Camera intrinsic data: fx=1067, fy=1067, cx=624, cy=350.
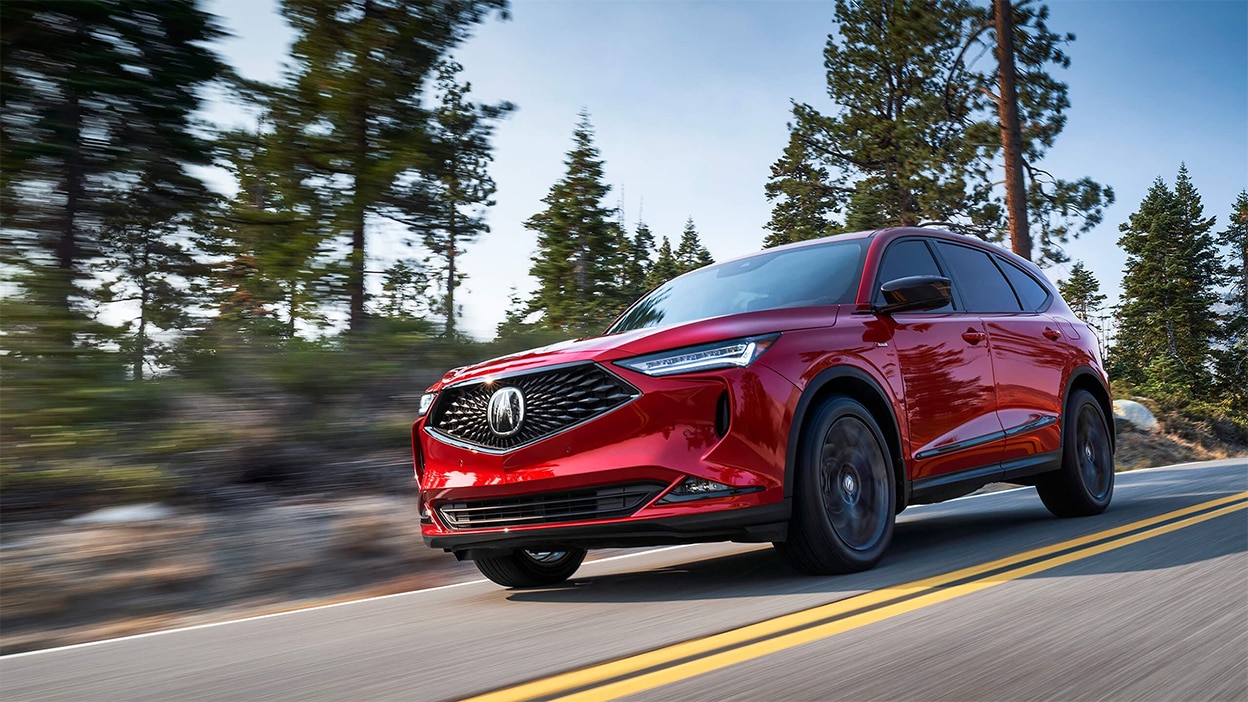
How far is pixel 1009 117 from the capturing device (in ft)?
66.9

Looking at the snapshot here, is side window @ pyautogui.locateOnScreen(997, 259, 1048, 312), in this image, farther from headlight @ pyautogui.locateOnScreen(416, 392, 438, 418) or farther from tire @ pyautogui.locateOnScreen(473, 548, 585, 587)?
headlight @ pyautogui.locateOnScreen(416, 392, 438, 418)

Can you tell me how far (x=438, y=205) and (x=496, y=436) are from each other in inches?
311

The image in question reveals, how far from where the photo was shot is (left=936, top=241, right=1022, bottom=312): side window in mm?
6785

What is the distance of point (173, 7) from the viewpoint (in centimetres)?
909

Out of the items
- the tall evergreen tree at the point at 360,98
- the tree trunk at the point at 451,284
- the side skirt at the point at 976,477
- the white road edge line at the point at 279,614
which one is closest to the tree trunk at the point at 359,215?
the tall evergreen tree at the point at 360,98

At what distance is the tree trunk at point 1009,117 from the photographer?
20.1 metres

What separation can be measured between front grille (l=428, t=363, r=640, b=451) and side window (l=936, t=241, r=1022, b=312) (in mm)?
2943

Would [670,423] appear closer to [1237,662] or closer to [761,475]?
[761,475]

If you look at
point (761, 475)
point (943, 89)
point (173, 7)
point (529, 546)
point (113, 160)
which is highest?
point (943, 89)

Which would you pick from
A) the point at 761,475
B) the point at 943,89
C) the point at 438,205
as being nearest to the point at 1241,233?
the point at 943,89

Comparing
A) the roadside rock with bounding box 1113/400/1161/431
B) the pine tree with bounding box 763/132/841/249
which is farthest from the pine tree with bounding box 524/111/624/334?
the roadside rock with bounding box 1113/400/1161/431

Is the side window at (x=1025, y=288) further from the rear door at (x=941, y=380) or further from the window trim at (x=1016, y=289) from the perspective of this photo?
the rear door at (x=941, y=380)

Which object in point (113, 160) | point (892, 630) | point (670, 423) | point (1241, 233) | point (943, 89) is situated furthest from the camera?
point (1241, 233)

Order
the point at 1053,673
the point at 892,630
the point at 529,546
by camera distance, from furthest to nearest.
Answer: the point at 529,546 < the point at 892,630 < the point at 1053,673
